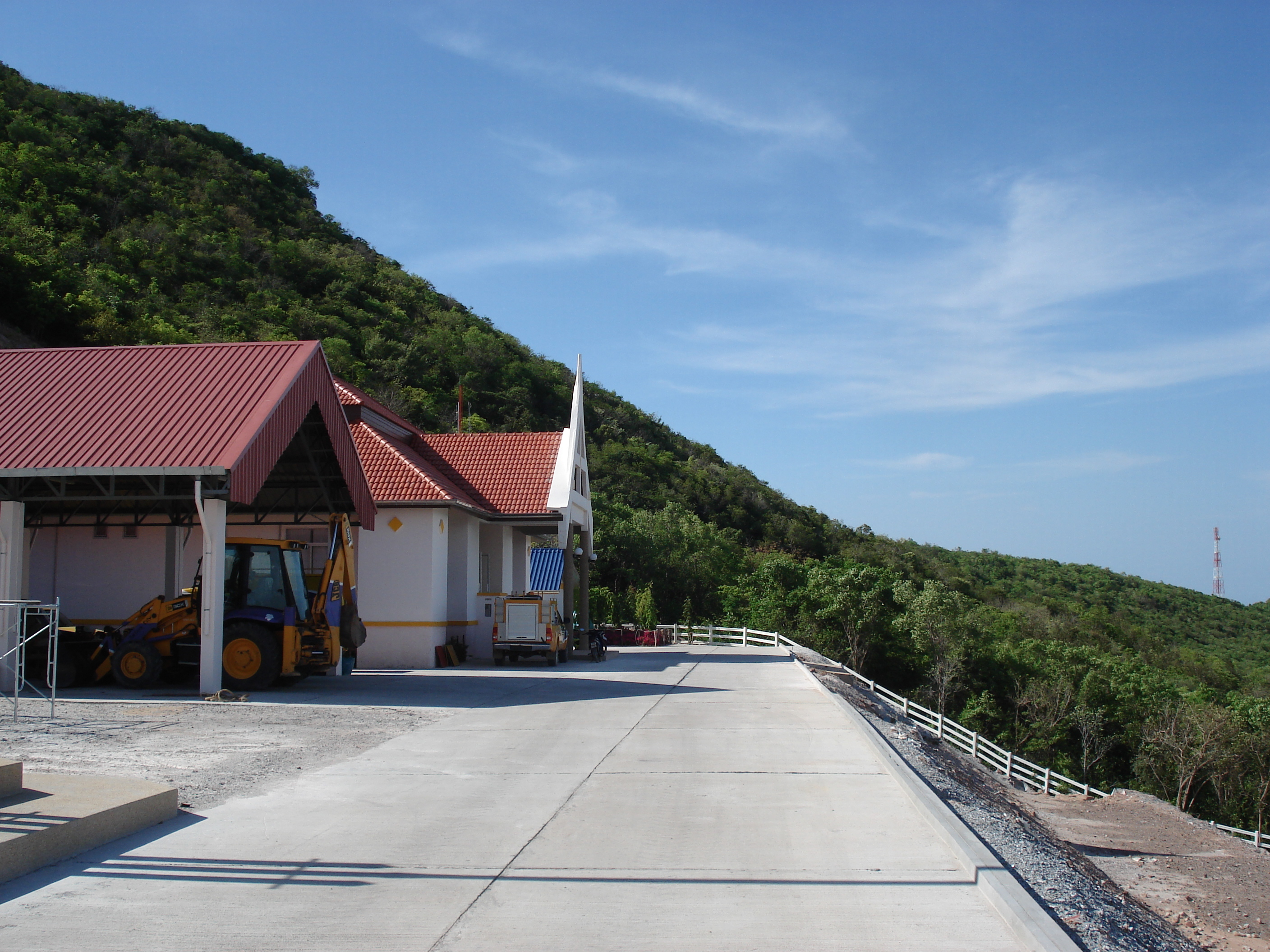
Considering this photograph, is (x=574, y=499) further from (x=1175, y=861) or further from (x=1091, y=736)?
(x=1091, y=736)

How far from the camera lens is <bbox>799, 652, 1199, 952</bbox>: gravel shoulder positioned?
608 centimetres

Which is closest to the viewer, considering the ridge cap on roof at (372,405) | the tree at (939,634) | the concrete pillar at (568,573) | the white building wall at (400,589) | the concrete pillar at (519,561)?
the white building wall at (400,589)

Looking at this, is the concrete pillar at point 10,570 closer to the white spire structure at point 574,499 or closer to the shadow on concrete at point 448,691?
the shadow on concrete at point 448,691

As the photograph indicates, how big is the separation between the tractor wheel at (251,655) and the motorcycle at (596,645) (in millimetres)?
12967

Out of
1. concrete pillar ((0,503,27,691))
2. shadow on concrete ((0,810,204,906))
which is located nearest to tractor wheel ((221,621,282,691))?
concrete pillar ((0,503,27,691))

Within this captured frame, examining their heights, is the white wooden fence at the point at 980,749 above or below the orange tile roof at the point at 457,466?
below

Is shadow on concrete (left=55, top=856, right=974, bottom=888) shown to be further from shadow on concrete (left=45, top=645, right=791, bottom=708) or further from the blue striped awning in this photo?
the blue striped awning

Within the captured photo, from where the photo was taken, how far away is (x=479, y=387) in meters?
71.2

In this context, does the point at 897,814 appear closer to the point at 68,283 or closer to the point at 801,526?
the point at 68,283

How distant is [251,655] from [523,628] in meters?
9.40

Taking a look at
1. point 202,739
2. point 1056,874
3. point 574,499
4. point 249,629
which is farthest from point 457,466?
point 1056,874

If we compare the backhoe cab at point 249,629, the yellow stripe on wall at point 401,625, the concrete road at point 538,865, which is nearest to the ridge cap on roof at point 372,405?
the yellow stripe on wall at point 401,625

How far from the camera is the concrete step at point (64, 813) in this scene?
6363 mm

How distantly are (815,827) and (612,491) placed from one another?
62.8 meters
